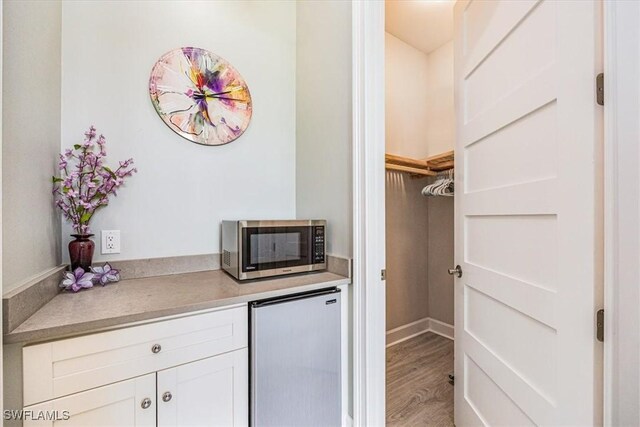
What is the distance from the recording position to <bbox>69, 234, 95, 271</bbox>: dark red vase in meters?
1.20

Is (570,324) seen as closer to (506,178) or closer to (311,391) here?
(506,178)

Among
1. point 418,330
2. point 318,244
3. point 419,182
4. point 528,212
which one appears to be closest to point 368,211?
point 318,244

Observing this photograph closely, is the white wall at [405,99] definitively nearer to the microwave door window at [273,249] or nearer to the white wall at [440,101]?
the white wall at [440,101]

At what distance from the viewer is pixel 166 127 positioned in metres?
1.51

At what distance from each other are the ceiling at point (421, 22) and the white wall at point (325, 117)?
0.87 m

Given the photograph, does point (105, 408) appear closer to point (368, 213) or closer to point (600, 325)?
point (368, 213)

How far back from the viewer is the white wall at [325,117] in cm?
141

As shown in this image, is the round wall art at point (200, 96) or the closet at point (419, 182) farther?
the closet at point (419, 182)

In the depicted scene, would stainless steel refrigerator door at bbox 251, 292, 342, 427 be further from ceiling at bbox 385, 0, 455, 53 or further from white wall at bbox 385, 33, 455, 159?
ceiling at bbox 385, 0, 455, 53

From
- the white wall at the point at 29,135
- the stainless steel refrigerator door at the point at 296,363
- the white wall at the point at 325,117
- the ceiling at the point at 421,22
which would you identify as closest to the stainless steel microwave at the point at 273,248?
the white wall at the point at 325,117

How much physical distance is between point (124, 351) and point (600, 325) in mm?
1368

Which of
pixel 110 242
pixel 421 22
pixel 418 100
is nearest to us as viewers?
pixel 110 242

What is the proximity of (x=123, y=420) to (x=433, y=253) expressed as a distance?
8.25 ft

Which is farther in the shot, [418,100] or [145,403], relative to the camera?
[418,100]
